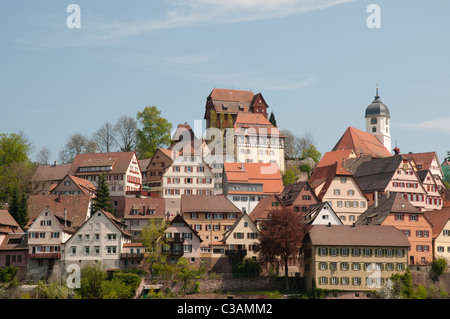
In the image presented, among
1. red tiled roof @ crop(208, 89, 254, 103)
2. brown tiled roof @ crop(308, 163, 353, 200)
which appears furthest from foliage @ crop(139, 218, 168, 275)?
red tiled roof @ crop(208, 89, 254, 103)

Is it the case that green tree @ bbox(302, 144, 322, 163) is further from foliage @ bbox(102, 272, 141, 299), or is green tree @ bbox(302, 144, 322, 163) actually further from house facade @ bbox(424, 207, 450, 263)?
foliage @ bbox(102, 272, 141, 299)

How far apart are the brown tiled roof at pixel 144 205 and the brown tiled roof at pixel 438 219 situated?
31151mm

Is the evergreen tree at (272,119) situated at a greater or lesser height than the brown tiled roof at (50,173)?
greater

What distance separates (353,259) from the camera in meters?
88.2

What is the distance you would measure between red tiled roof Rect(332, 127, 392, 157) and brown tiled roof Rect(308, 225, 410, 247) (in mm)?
50304

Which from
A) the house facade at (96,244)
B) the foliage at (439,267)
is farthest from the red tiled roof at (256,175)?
the foliage at (439,267)

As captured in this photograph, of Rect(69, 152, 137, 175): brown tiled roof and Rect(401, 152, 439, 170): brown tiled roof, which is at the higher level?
Rect(401, 152, 439, 170): brown tiled roof

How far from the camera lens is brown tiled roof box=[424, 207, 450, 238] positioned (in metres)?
95.6

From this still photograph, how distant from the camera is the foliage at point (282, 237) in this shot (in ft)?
287

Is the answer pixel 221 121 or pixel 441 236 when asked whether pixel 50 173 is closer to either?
pixel 221 121

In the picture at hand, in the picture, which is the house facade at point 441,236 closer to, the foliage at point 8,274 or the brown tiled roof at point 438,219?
the brown tiled roof at point 438,219

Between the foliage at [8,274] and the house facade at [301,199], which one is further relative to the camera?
the house facade at [301,199]

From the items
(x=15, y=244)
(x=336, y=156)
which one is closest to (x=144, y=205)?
(x=15, y=244)
